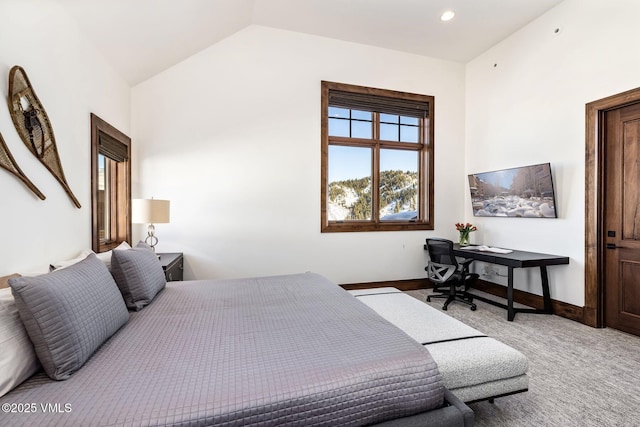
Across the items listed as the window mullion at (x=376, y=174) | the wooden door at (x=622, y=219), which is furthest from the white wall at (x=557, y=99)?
the window mullion at (x=376, y=174)

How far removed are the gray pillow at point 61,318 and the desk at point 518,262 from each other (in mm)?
3612

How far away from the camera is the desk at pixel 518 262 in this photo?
325cm

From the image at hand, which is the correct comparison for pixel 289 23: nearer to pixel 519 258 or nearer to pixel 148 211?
pixel 148 211

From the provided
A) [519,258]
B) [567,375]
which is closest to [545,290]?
[519,258]

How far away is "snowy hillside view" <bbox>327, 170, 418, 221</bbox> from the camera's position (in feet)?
14.5

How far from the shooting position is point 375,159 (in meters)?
4.52

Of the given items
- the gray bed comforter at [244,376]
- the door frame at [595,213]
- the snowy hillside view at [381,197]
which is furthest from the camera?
the snowy hillside view at [381,197]

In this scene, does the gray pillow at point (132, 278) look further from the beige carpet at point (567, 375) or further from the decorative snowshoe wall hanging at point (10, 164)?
the beige carpet at point (567, 375)

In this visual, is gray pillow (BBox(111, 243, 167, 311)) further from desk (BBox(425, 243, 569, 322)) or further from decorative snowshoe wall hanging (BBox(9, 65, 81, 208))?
desk (BBox(425, 243, 569, 322))

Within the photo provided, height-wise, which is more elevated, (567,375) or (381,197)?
(381,197)

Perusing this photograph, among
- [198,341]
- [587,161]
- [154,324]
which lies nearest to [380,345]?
[198,341]

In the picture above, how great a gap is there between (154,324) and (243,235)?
227 cm

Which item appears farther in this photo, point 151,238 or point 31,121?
point 151,238

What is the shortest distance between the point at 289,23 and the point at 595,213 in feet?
13.4
